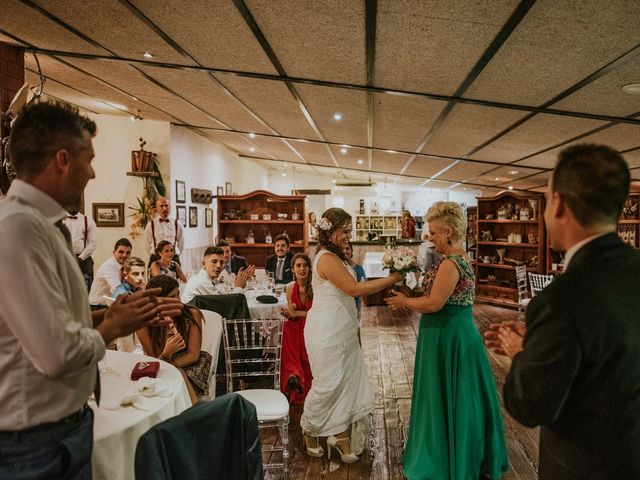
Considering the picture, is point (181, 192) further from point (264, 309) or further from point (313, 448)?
point (313, 448)

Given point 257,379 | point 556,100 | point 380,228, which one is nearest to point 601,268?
point 556,100

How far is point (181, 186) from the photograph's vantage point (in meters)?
8.49

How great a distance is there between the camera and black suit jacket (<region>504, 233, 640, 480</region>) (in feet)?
3.87

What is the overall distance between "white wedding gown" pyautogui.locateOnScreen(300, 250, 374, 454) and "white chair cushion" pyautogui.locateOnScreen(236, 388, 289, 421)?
0.27 meters

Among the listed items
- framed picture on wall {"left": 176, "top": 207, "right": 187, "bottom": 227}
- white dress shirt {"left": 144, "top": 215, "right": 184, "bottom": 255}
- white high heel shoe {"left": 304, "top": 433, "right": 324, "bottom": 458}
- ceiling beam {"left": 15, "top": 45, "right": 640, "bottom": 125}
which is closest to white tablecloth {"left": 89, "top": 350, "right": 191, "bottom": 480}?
white high heel shoe {"left": 304, "top": 433, "right": 324, "bottom": 458}

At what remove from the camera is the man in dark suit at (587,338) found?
1183 mm

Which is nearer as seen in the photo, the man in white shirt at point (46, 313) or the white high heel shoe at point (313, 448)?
the man in white shirt at point (46, 313)

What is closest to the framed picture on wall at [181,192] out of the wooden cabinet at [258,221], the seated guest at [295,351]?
the wooden cabinet at [258,221]

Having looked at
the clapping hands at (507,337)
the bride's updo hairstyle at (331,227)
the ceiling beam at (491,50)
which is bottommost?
the clapping hands at (507,337)

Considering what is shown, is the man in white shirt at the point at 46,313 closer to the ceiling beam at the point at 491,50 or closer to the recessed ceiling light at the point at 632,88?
the ceiling beam at the point at 491,50

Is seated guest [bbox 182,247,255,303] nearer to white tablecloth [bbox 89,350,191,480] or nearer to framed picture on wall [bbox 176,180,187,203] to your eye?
white tablecloth [bbox 89,350,191,480]

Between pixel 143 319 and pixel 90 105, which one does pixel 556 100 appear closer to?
pixel 143 319

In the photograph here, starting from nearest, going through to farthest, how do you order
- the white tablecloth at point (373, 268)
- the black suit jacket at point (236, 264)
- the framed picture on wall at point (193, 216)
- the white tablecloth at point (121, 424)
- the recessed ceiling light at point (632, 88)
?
the white tablecloth at point (121, 424)
the recessed ceiling light at point (632, 88)
the black suit jacket at point (236, 264)
the framed picture on wall at point (193, 216)
the white tablecloth at point (373, 268)

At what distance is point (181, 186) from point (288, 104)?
3.51 metres
